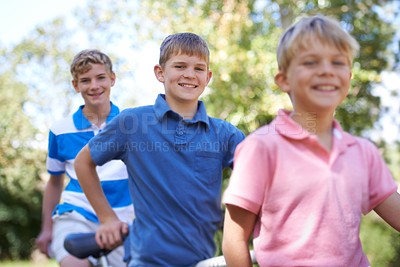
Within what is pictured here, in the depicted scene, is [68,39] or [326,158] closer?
[326,158]

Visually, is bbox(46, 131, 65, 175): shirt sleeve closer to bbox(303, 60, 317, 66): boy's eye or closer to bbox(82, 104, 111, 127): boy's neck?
bbox(82, 104, 111, 127): boy's neck

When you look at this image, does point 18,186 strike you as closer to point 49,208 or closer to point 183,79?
point 49,208

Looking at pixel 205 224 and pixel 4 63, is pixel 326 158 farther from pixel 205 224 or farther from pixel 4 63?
pixel 4 63

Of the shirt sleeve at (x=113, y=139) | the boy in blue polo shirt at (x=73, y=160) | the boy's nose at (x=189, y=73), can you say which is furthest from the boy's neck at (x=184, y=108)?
the boy in blue polo shirt at (x=73, y=160)

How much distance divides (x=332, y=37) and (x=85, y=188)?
1.61m

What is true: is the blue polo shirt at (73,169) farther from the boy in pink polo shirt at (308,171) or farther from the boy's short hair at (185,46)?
the boy in pink polo shirt at (308,171)

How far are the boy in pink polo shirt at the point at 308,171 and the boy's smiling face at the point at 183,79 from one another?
1094 mm

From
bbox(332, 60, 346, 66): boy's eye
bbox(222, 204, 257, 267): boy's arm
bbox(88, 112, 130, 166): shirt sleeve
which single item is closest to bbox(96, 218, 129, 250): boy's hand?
bbox(88, 112, 130, 166): shirt sleeve

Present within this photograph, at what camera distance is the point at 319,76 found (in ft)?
6.25

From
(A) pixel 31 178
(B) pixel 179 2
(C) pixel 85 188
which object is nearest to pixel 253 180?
(C) pixel 85 188

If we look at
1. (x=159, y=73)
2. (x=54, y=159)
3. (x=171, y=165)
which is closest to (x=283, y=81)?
(x=171, y=165)

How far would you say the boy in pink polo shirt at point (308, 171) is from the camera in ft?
6.12

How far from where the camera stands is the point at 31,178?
11.8m

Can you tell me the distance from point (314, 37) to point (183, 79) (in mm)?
1215
